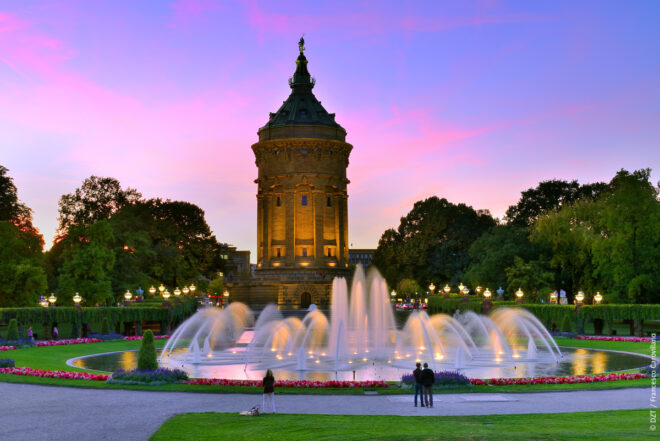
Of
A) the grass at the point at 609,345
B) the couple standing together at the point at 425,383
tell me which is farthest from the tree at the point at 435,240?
the couple standing together at the point at 425,383

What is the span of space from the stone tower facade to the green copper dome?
168 millimetres

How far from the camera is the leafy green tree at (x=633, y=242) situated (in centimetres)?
5500

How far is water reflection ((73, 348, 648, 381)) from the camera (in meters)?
28.0

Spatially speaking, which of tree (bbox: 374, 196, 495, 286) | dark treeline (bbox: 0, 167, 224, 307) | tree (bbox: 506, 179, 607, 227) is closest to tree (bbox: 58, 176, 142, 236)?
dark treeline (bbox: 0, 167, 224, 307)

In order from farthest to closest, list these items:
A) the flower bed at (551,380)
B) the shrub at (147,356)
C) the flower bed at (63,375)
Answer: the flower bed at (63,375) < the shrub at (147,356) < the flower bed at (551,380)

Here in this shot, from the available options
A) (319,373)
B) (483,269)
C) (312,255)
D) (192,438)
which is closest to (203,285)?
(312,255)

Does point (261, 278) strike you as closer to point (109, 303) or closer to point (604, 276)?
point (109, 303)

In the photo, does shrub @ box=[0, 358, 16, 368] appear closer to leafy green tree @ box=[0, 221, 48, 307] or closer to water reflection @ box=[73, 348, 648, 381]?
water reflection @ box=[73, 348, 648, 381]

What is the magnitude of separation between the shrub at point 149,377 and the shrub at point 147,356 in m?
0.25

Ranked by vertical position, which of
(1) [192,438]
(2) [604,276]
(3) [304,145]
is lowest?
(1) [192,438]

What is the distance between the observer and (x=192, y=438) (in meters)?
15.8

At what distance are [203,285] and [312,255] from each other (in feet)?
66.2

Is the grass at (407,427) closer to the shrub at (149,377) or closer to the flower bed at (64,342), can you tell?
the shrub at (149,377)

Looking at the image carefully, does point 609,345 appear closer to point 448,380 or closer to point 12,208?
point 448,380
